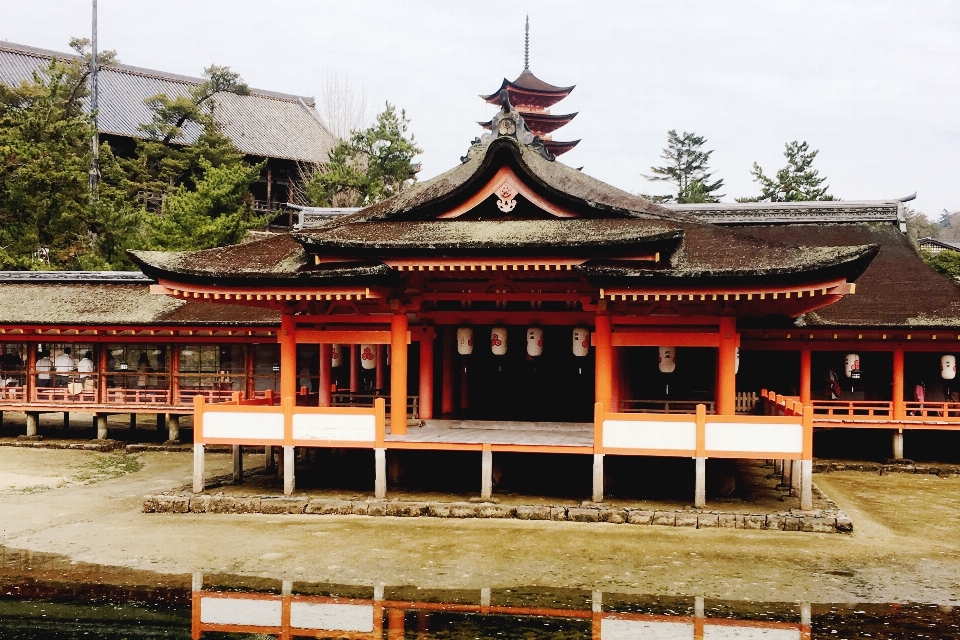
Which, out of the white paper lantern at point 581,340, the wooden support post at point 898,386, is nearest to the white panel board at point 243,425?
the white paper lantern at point 581,340

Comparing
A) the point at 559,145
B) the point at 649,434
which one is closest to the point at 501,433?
the point at 649,434

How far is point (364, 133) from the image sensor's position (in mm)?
47875

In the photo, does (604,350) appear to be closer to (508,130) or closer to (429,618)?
(508,130)

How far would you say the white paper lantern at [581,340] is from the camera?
63.8 ft

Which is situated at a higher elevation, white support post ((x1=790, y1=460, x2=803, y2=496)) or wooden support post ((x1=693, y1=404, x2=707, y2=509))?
wooden support post ((x1=693, y1=404, x2=707, y2=509))

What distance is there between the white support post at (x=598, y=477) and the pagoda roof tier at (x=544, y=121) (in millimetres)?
32318

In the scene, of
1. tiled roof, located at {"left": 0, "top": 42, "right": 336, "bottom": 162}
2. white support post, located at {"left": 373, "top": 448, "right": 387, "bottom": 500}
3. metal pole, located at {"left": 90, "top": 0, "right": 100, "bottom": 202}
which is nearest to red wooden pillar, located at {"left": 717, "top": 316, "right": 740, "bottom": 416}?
white support post, located at {"left": 373, "top": 448, "right": 387, "bottom": 500}

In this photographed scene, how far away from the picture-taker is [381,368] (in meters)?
22.9

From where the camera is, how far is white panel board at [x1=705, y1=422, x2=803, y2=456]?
1645 cm

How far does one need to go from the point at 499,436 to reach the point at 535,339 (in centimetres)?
244

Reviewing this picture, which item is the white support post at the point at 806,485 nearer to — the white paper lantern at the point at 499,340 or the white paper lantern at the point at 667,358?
the white paper lantern at the point at 667,358

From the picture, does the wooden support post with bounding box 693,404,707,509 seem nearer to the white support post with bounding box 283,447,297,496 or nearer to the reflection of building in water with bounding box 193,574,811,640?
the reflection of building in water with bounding box 193,574,811,640

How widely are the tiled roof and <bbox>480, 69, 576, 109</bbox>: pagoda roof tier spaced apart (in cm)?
1330

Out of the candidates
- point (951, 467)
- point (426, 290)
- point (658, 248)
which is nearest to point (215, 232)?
point (426, 290)
